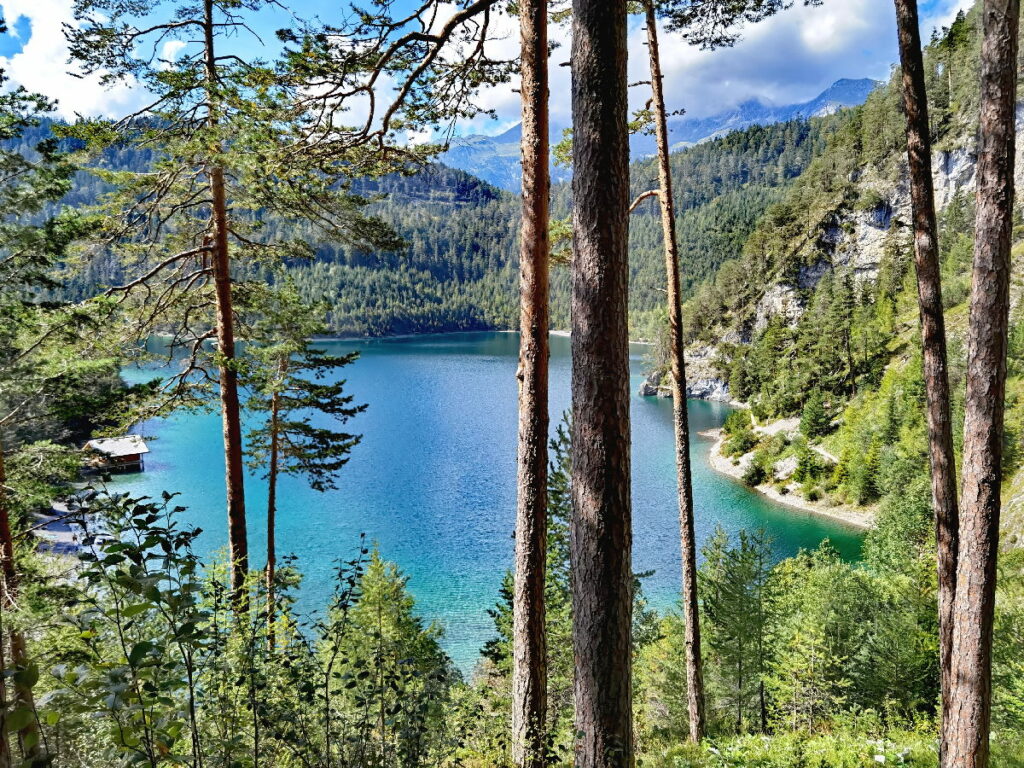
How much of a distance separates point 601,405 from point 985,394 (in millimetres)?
2526

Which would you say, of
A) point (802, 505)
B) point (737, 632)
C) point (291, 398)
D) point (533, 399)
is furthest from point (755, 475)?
point (533, 399)

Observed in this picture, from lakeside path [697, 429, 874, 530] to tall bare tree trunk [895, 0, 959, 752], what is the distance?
2393cm

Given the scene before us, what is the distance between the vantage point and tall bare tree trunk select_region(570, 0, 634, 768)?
2.32 meters

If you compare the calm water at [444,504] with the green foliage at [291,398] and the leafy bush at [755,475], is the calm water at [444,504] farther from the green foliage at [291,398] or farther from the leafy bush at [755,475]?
the green foliage at [291,398]

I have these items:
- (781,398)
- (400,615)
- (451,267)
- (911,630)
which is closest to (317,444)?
(400,615)

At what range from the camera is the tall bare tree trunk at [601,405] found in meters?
2.32

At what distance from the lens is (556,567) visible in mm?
11648

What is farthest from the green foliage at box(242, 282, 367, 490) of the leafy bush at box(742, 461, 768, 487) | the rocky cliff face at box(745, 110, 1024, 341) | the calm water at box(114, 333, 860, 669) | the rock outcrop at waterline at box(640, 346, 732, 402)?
the rocky cliff face at box(745, 110, 1024, 341)

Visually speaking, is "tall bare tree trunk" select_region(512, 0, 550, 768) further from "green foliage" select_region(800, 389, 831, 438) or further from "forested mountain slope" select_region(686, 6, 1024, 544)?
"green foliage" select_region(800, 389, 831, 438)

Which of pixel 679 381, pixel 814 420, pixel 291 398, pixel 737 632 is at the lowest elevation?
pixel 737 632

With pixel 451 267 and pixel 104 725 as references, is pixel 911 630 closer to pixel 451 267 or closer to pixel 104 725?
pixel 104 725

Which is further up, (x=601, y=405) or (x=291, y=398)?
(x=601, y=405)

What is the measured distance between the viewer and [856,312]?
43594mm

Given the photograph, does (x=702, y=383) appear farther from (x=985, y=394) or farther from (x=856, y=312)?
(x=985, y=394)
